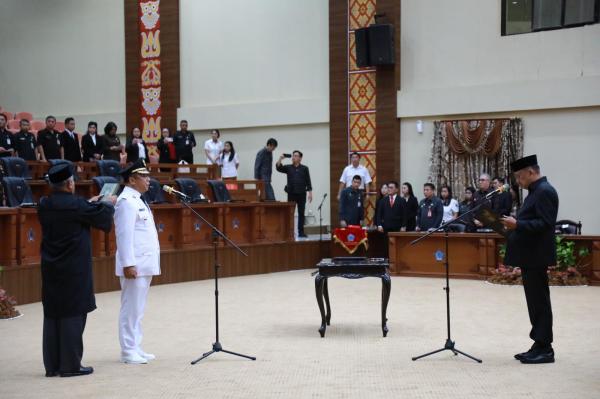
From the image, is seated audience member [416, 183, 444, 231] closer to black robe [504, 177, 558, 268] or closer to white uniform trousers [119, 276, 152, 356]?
black robe [504, 177, 558, 268]

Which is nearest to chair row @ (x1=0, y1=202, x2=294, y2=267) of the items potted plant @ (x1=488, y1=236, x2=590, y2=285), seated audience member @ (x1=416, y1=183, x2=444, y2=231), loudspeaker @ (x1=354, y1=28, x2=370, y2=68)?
seated audience member @ (x1=416, y1=183, x2=444, y2=231)

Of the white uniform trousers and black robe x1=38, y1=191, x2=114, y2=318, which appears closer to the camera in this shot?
black robe x1=38, y1=191, x2=114, y2=318

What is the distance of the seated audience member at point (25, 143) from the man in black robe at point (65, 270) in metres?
8.26

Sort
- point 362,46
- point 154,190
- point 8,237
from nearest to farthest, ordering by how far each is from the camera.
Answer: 1. point 8,237
2. point 154,190
3. point 362,46

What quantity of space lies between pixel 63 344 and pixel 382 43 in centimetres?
1098

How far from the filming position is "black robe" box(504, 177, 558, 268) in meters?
6.39

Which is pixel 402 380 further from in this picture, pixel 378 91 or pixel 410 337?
pixel 378 91

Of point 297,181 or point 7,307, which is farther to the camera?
point 297,181

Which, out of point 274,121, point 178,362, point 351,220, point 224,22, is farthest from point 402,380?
point 224,22

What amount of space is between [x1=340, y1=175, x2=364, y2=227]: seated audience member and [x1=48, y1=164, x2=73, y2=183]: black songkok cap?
8.81 meters

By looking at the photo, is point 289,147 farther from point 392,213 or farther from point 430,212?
point 430,212

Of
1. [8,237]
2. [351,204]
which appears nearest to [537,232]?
[8,237]

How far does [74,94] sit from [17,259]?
10494mm

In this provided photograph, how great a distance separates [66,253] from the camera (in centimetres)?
616
